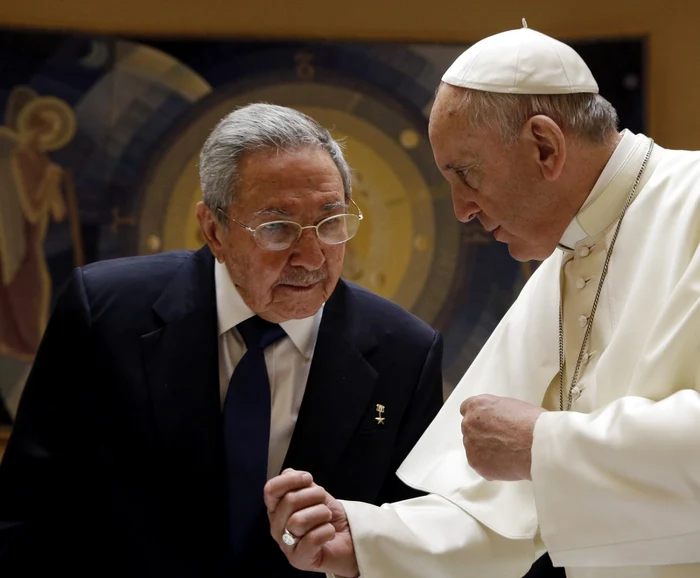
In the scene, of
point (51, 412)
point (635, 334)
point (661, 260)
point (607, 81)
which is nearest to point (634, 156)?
point (661, 260)

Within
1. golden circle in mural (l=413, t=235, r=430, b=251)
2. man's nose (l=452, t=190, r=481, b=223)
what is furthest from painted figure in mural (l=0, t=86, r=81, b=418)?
man's nose (l=452, t=190, r=481, b=223)

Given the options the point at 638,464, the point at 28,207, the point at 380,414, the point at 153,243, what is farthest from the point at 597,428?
the point at 28,207

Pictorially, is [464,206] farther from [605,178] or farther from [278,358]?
[278,358]

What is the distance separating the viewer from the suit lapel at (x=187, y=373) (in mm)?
2760

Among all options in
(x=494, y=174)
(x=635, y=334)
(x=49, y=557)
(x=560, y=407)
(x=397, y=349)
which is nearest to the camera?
(x=635, y=334)

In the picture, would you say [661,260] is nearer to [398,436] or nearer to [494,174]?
[494,174]

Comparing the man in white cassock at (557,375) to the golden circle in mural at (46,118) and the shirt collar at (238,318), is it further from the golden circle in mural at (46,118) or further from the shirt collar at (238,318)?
the golden circle in mural at (46,118)

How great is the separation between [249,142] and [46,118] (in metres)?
2.45

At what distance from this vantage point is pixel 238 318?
2.88 meters

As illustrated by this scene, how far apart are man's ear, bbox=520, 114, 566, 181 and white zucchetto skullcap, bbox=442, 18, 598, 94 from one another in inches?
4.1

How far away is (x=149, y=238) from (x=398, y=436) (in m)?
2.40

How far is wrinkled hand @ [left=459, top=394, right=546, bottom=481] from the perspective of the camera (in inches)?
79.0

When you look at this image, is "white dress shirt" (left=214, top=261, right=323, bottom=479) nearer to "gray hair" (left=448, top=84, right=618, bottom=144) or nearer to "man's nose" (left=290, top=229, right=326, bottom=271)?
"man's nose" (left=290, top=229, right=326, bottom=271)

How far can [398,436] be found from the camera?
9.56 ft
